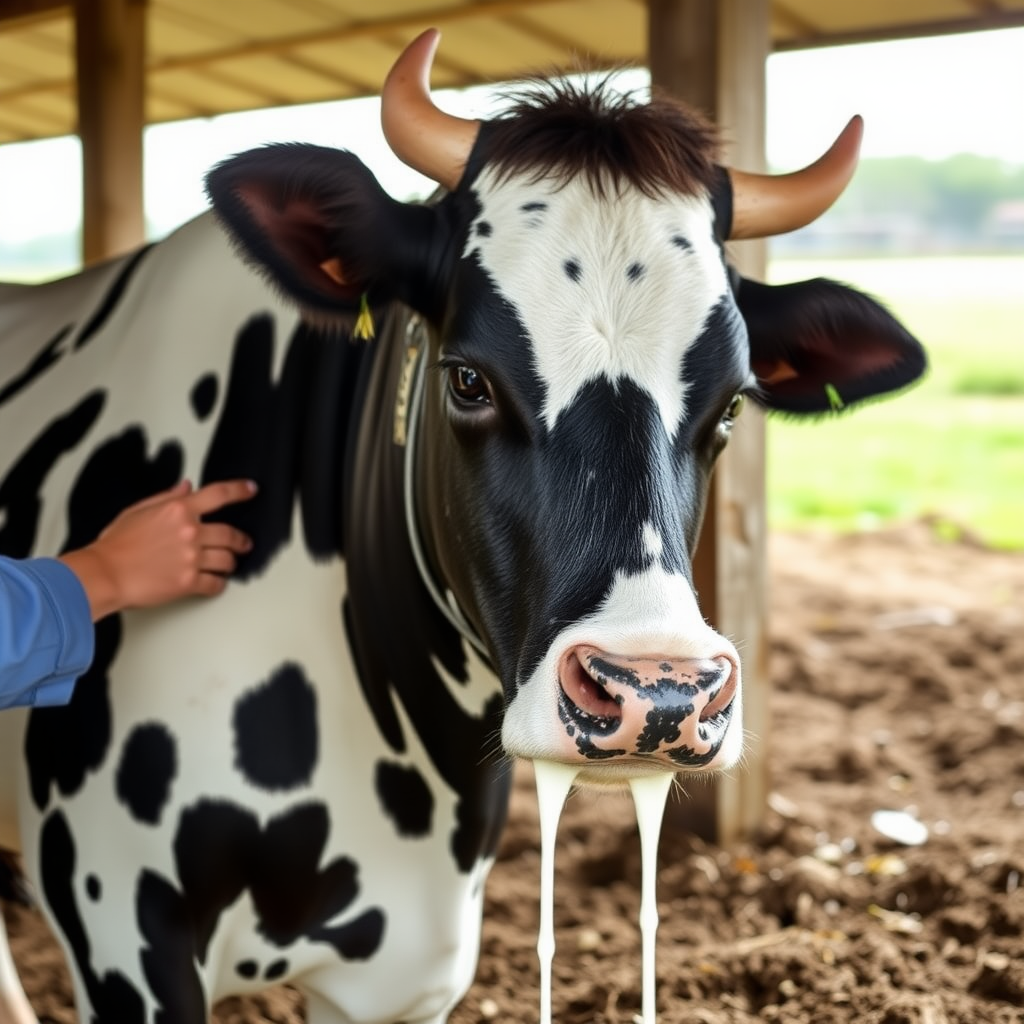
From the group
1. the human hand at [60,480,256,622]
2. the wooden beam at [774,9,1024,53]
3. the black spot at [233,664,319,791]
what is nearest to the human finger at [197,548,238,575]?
the human hand at [60,480,256,622]

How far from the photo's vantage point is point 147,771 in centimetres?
192

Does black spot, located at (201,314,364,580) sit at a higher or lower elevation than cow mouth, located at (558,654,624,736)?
higher

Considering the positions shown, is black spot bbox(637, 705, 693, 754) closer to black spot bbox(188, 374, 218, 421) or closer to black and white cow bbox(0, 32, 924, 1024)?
black and white cow bbox(0, 32, 924, 1024)

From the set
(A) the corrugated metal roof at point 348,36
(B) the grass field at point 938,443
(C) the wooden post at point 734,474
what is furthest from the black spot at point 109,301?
(B) the grass field at point 938,443

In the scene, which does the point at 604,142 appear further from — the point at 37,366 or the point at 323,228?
the point at 37,366

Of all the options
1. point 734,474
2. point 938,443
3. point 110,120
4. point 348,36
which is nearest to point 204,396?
point 734,474

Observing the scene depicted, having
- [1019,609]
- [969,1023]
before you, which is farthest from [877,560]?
[969,1023]

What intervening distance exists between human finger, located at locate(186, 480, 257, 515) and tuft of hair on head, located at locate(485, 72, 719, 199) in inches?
24.3

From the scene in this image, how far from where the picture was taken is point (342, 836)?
6.43 ft

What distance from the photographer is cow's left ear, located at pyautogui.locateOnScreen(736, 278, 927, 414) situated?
1.94 meters

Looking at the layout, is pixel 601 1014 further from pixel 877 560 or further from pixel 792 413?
pixel 877 560

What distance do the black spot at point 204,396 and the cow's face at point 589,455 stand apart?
47 cm

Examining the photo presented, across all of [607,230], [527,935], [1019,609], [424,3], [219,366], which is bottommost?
[527,935]

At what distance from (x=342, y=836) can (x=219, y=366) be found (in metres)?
0.76
